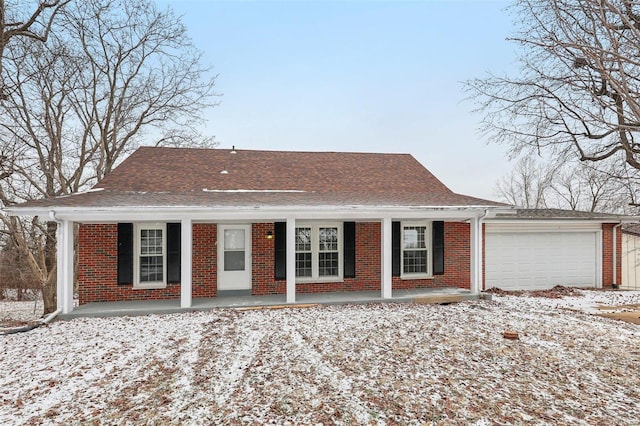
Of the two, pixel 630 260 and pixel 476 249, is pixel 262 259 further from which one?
pixel 630 260

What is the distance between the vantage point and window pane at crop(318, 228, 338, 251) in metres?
10.1

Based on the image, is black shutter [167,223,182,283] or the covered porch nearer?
the covered porch

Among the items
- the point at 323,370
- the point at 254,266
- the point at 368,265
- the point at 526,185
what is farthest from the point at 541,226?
the point at 526,185

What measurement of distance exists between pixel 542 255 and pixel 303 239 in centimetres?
825

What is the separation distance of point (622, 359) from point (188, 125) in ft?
53.1

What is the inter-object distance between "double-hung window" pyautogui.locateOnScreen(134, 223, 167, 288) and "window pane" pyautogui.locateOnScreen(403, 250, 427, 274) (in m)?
6.62

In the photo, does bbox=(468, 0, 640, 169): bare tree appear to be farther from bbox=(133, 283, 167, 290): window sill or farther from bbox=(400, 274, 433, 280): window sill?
bbox=(133, 283, 167, 290): window sill

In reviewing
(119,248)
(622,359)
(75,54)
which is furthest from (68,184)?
(622,359)

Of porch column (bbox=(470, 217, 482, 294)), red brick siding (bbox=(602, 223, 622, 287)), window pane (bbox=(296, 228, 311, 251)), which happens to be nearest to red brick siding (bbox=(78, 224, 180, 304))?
window pane (bbox=(296, 228, 311, 251))

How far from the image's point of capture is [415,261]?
415 inches

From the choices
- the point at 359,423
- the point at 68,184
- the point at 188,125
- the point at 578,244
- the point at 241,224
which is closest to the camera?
the point at 359,423

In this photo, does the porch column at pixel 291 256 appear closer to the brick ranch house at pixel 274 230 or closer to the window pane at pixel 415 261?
the brick ranch house at pixel 274 230

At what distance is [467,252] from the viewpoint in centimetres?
1088

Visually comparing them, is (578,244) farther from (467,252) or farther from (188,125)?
(188,125)
